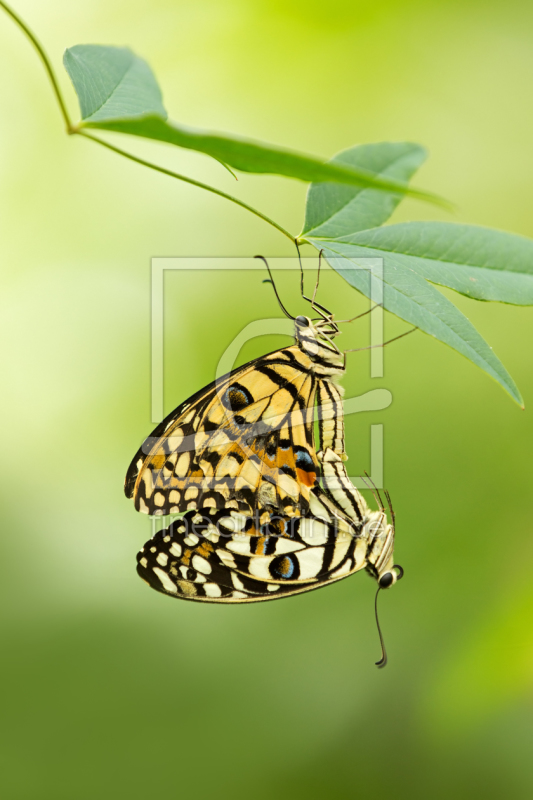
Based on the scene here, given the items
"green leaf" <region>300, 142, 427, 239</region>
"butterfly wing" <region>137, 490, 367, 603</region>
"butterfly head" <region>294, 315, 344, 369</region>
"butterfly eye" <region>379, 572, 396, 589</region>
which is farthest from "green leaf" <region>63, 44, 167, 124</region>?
"butterfly eye" <region>379, 572, 396, 589</region>

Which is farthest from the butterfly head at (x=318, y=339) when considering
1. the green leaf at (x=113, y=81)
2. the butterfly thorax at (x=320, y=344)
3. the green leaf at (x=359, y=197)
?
the green leaf at (x=113, y=81)

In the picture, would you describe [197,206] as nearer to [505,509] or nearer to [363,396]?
[363,396]

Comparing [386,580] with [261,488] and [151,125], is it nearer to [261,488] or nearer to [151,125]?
[261,488]

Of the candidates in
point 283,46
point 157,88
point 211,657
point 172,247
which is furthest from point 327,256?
point 283,46

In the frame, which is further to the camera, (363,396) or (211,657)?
(211,657)

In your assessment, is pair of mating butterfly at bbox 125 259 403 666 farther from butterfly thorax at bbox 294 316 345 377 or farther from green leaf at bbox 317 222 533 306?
green leaf at bbox 317 222 533 306

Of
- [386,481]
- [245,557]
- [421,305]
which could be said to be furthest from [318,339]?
[386,481]

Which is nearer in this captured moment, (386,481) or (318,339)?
(318,339)
